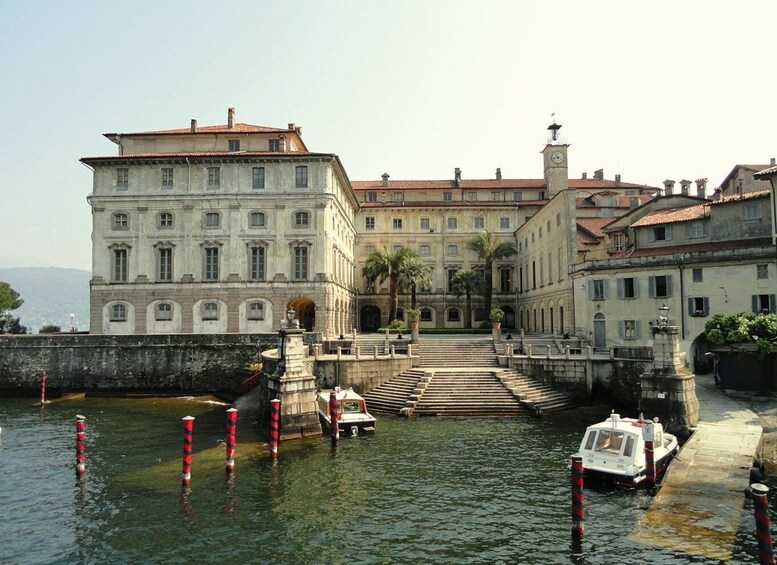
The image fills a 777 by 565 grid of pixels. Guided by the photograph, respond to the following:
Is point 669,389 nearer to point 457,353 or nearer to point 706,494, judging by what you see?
point 706,494

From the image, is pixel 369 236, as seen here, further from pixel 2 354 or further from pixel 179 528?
pixel 179 528

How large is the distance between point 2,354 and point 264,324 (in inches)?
768

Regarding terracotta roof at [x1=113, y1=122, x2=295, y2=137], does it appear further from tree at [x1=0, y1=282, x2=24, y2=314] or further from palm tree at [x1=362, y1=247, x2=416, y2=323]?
tree at [x1=0, y1=282, x2=24, y2=314]

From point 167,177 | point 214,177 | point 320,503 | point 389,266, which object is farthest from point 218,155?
point 320,503

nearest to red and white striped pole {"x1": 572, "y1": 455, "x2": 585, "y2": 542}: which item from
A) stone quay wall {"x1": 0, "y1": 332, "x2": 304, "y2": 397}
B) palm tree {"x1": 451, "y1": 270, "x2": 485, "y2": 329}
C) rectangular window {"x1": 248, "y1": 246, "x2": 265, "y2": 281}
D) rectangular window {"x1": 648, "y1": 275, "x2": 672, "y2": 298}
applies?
rectangular window {"x1": 648, "y1": 275, "x2": 672, "y2": 298}

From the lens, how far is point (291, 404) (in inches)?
1008

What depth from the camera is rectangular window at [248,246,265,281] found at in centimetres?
4812

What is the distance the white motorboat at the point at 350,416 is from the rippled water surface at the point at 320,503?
1002 mm

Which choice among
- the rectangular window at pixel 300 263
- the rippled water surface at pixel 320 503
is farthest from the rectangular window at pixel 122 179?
the rippled water surface at pixel 320 503

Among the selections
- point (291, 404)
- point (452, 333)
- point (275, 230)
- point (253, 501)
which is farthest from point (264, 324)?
point (253, 501)

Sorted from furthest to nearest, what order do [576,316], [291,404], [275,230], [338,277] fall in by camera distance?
1. [338,277]
2. [275,230]
3. [576,316]
4. [291,404]

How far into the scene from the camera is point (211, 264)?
48.3 meters

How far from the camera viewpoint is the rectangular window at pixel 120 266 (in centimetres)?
4822

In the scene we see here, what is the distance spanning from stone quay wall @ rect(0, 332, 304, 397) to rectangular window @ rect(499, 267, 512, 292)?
35017 mm
